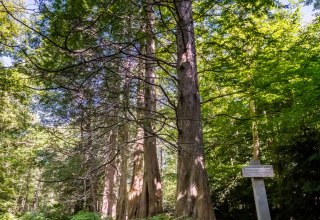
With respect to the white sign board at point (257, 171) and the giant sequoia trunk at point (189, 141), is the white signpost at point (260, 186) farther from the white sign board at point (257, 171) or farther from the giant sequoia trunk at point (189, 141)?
the giant sequoia trunk at point (189, 141)

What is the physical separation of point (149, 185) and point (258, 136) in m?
5.51

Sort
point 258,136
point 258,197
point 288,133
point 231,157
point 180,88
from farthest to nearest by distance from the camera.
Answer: point 231,157 → point 258,136 → point 288,133 → point 180,88 → point 258,197

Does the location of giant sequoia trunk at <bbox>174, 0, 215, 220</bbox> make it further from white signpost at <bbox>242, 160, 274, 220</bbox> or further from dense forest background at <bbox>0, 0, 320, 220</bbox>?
white signpost at <bbox>242, 160, 274, 220</bbox>

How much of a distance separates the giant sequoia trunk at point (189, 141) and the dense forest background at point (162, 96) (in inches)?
0.8

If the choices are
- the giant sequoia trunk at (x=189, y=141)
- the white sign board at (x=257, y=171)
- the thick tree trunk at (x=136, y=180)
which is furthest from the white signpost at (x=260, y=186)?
the thick tree trunk at (x=136, y=180)

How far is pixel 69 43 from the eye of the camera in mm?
4891

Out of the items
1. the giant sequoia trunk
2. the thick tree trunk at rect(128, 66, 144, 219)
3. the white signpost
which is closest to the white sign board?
the white signpost

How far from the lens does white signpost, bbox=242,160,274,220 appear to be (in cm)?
369

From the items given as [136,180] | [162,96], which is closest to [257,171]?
[136,180]

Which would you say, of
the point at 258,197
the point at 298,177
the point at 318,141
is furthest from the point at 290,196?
the point at 258,197

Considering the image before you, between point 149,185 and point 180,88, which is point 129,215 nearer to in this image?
point 149,185

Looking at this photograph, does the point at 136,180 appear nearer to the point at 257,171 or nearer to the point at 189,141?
the point at 189,141

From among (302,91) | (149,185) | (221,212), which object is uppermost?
(302,91)

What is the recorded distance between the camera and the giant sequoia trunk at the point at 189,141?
14.0 feet
